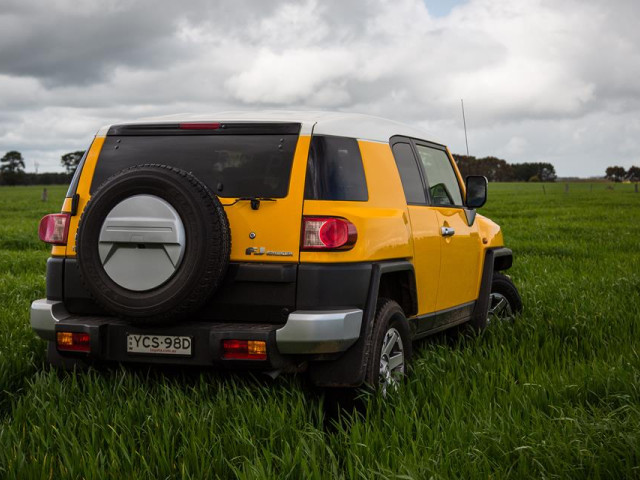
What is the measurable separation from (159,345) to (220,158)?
1.13 meters

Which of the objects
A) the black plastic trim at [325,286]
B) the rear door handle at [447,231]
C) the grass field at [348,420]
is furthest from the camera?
the rear door handle at [447,231]

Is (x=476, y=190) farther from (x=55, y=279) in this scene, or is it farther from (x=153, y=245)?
(x=55, y=279)

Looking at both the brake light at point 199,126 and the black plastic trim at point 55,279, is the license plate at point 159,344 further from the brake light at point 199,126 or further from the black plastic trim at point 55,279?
the brake light at point 199,126

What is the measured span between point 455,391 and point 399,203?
122 centimetres

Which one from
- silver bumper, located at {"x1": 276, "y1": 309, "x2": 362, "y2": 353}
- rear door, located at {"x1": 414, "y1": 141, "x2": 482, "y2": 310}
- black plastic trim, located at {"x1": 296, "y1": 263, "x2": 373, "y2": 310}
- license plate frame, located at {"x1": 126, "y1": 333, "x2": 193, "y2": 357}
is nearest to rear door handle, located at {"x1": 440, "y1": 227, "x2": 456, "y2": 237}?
rear door, located at {"x1": 414, "y1": 141, "x2": 482, "y2": 310}

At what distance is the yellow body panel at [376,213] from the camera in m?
4.42

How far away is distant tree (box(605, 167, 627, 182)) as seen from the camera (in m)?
151

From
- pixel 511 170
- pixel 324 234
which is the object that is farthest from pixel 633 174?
pixel 324 234

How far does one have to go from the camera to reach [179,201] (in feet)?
14.0

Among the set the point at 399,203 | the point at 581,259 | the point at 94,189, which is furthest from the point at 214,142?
the point at 581,259

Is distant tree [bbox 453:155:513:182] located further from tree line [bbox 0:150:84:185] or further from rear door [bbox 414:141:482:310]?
rear door [bbox 414:141:482:310]

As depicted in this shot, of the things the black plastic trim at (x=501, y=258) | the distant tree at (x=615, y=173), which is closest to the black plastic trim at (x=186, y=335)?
the black plastic trim at (x=501, y=258)

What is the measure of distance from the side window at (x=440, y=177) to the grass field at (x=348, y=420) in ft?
3.74

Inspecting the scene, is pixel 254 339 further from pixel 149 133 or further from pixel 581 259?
pixel 581 259
